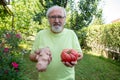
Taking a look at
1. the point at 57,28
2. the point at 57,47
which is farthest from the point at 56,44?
the point at 57,28

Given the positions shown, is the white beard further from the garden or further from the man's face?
the garden

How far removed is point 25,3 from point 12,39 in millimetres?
5891

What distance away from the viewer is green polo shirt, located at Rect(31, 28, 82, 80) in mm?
2828

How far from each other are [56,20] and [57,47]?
0.99 feet

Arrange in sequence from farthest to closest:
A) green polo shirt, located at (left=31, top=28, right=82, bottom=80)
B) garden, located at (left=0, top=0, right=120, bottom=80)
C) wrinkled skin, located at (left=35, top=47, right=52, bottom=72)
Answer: garden, located at (left=0, top=0, right=120, bottom=80) → green polo shirt, located at (left=31, top=28, right=82, bottom=80) → wrinkled skin, located at (left=35, top=47, right=52, bottom=72)

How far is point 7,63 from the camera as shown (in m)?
5.06

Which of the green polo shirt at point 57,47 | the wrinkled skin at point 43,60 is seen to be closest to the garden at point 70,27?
the green polo shirt at point 57,47

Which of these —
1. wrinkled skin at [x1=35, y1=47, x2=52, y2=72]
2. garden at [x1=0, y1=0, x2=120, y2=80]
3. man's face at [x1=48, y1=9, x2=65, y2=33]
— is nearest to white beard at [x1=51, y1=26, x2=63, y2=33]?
man's face at [x1=48, y1=9, x2=65, y2=33]

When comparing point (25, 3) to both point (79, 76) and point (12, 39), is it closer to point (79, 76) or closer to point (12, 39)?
point (12, 39)

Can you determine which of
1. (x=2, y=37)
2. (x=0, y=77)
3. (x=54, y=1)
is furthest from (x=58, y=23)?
(x=54, y=1)

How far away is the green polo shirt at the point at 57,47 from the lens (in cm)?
283

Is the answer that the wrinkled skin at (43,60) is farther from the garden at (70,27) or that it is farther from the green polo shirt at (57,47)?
the garden at (70,27)

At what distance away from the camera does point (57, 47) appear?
2.86 m

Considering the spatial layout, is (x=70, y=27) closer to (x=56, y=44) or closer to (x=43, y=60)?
(x=56, y=44)
